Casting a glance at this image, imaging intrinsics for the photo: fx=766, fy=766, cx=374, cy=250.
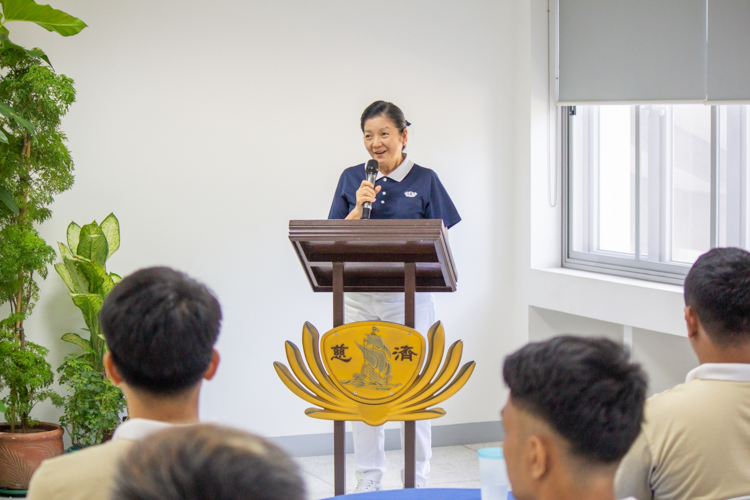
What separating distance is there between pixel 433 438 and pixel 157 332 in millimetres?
3642

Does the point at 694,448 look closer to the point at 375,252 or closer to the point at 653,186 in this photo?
the point at 375,252

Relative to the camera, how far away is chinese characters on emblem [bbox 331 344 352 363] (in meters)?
2.61

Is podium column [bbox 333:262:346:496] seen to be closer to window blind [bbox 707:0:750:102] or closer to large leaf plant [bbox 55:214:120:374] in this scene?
large leaf plant [bbox 55:214:120:374]

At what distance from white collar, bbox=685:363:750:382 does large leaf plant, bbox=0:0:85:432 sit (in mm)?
3041

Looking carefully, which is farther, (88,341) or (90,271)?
(88,341)

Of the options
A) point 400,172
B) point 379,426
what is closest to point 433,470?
point 379,426

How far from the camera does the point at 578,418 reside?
1064mm

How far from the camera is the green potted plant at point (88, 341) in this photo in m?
3.76

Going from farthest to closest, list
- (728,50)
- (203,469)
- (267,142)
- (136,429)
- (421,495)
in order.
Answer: (267,142) → (728,50) → (421,495) → (136,429) → (203,469)

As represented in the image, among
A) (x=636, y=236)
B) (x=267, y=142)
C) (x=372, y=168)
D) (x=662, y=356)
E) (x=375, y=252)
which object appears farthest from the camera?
(x=267, y=142)

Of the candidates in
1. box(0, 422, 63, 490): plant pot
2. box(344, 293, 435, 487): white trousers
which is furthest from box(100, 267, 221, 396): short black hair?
box(0, 422, 63, 490): plant pot

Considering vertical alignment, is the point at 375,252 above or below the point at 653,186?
below

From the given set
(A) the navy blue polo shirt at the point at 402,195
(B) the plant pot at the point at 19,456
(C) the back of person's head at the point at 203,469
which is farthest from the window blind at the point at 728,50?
(B) the plant pot at the point at 19,456

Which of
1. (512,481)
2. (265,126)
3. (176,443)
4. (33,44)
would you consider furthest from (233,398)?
(176,443)
